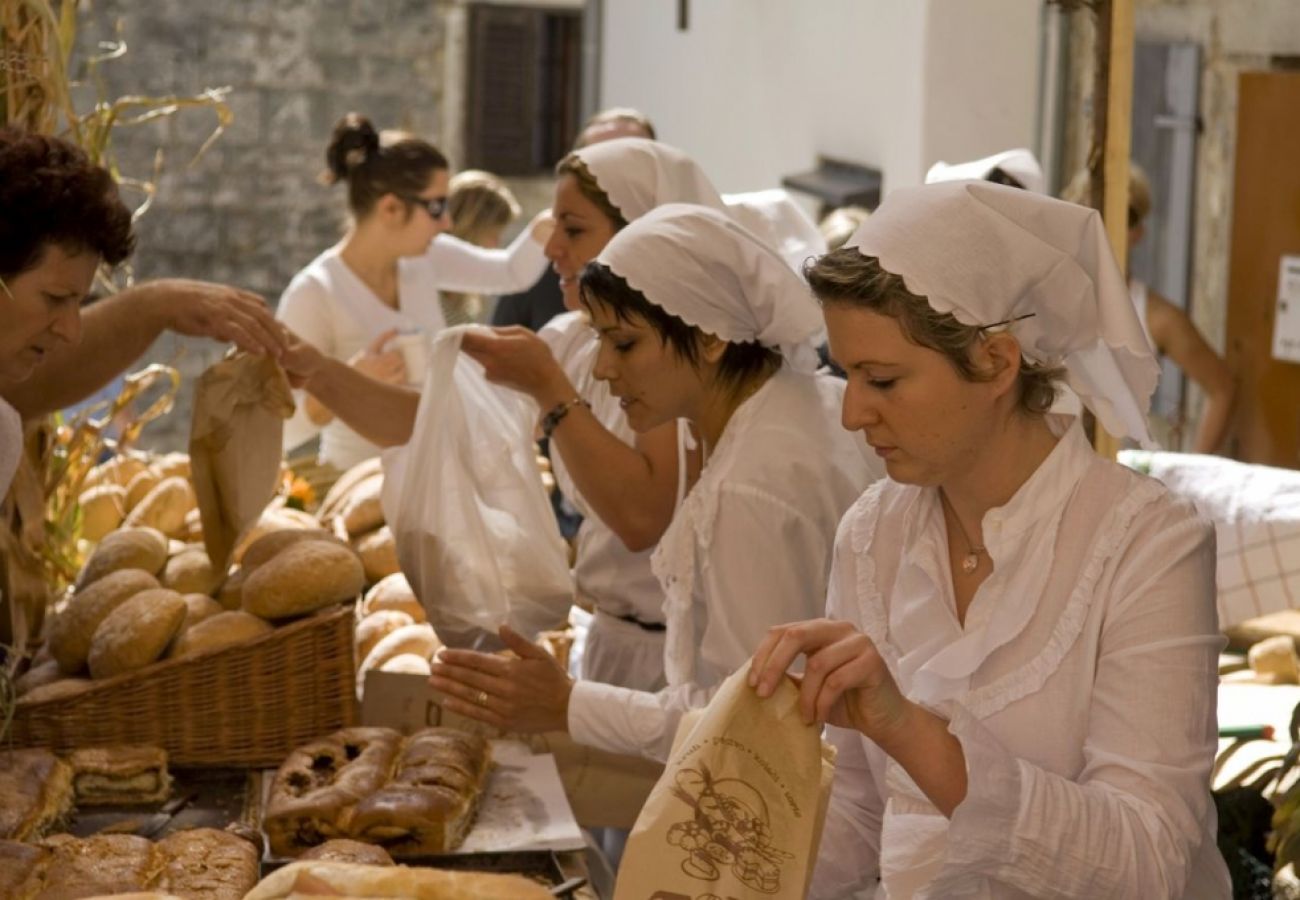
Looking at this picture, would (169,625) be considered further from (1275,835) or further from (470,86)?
(470,86)

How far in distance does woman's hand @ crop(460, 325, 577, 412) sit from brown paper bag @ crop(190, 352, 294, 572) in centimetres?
36

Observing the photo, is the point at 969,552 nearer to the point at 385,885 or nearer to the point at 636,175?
the point at 385,885

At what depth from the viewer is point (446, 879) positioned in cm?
171

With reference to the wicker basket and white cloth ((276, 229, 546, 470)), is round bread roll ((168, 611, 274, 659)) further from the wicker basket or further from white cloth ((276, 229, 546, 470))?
white cloth ((276, 229, 546, 470))

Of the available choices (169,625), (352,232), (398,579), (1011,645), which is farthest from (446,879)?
(352,232)

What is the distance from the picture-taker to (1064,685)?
199 cm

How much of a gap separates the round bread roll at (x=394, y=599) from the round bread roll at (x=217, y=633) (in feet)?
1.73

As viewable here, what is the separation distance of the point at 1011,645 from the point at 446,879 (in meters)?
0.71

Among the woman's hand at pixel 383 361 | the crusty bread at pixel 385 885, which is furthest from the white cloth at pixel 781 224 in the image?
the crusty bread at pixel 385 885

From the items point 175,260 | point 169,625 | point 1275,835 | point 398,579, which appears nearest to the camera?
point 1275,835

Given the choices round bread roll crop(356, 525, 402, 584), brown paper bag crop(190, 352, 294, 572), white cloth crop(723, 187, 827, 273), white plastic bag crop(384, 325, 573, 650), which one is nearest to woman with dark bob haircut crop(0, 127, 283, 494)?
brown paper bag crop(190, 352, 294, 572)

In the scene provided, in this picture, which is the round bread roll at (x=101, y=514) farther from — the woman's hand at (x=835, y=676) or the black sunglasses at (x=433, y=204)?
the woman's hand at (x=835, y=676)

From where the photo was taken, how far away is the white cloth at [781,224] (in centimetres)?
398

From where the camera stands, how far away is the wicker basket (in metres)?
2.84
